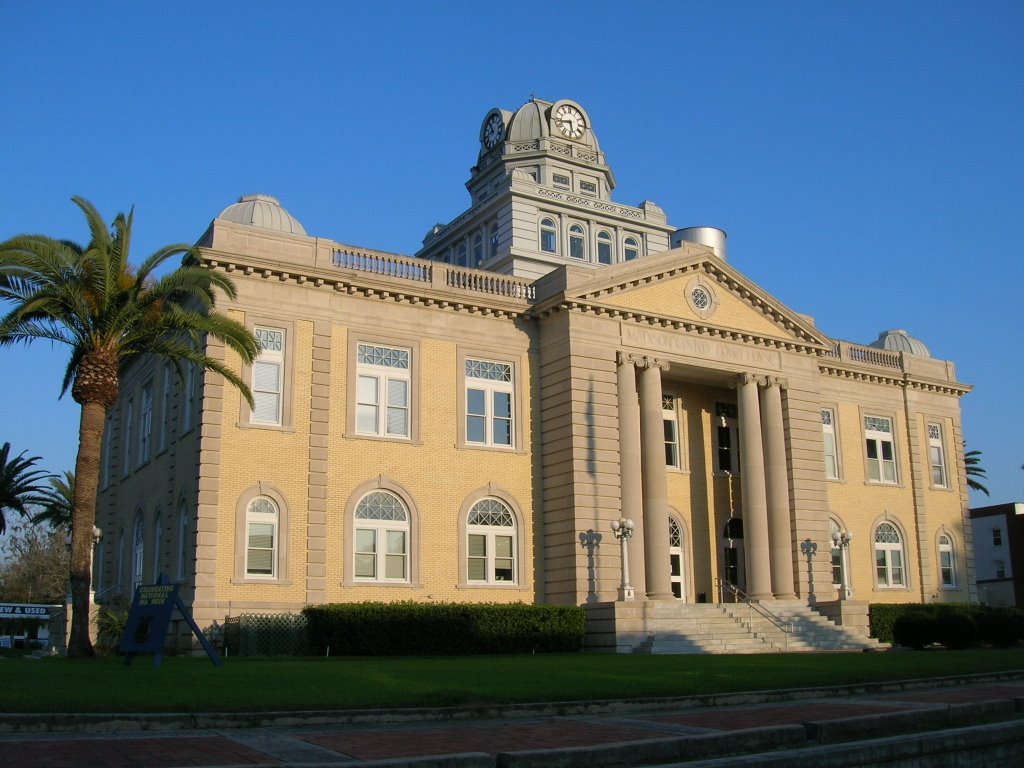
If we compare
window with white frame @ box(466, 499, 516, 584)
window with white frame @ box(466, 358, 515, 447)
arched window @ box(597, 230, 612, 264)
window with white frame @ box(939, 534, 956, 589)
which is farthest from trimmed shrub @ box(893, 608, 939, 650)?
arched window @ box(597, 230, 612, 264)

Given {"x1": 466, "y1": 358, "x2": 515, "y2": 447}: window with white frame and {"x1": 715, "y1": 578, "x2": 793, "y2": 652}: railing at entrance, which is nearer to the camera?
{"x1": 715, "y1": 578, "x2": 793, "y2": 652}: railing at entrance

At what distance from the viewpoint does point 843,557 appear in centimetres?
4300

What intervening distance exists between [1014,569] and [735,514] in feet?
116

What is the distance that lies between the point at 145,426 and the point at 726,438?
72.9 ft

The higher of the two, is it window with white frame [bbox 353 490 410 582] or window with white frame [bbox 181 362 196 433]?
window with white frame [bbox 181 362 196 433]

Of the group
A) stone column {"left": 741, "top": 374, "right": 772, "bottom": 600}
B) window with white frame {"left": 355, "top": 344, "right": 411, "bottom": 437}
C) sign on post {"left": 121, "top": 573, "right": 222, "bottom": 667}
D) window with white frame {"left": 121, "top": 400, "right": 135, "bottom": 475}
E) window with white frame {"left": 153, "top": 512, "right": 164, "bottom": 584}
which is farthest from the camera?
window with white frame {"left": 121, "top": 400, "right": 135, "bottom": 475}

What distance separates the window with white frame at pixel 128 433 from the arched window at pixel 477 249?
22.2 metres

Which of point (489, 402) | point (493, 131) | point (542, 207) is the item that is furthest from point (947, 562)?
point (493, 131)

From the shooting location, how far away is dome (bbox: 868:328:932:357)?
177ft

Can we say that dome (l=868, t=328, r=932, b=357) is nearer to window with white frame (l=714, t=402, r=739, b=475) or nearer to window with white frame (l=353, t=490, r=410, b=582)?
window with white frame (l=714, t=402, r=739, b=475)

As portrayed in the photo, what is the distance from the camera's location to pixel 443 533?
34.5 m

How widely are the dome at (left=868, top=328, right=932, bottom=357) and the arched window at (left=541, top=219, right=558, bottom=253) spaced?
1710 cm

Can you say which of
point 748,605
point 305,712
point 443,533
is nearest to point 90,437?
point 443,533

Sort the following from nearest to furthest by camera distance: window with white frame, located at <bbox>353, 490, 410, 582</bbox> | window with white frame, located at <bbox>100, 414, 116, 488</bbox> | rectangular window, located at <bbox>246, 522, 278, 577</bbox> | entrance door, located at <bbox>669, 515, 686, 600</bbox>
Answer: rectangular window, located at <bbox>246, 522, 278, 577</bbox>, window with white frame, located at <bbox>353, 490, 410, 582</bbox>, entrance door, located at <bbox>669, 515, 686, 600</bbox>, window with white frame, located at <bbox>100, 414, 116, 488</bbox>
